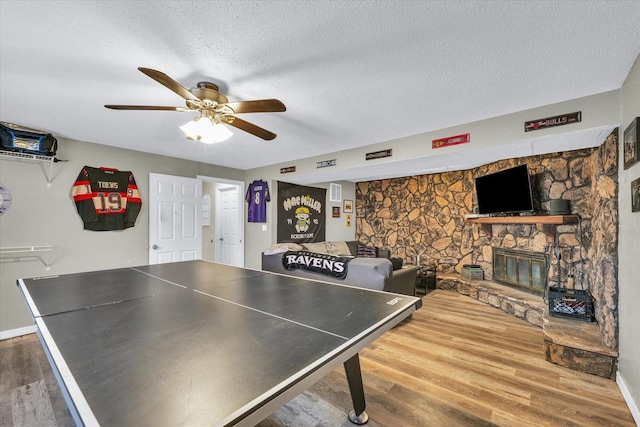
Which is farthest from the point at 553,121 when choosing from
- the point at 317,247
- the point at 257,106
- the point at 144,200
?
the point at 144,200

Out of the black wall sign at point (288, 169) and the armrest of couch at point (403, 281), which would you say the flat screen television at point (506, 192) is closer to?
the armrest of couch at point (403, 281)

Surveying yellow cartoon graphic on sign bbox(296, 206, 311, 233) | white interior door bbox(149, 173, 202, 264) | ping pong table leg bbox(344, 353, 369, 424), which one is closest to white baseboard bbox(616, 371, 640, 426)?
ping pong table leg bbox(344, 353, 369, 424)

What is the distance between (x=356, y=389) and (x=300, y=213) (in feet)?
13.6

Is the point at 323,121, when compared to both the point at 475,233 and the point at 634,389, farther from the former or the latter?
the point at 475,233

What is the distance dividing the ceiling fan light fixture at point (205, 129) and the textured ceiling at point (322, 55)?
0.96ft

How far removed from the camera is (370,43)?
1.65 meters

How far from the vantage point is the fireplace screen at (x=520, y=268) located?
380 cm

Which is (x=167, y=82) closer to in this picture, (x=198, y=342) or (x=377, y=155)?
(x=198, y=342)

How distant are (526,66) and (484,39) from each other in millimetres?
528

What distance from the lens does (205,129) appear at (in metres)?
2.06

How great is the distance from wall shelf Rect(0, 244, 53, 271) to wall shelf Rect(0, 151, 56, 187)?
750 mm

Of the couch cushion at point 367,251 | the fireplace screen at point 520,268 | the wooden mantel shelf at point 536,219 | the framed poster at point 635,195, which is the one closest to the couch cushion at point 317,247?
the couch cushion at point 367,251

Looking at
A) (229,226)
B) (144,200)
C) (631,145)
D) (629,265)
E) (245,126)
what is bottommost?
(629,265)

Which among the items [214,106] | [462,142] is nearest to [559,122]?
[462,142]
